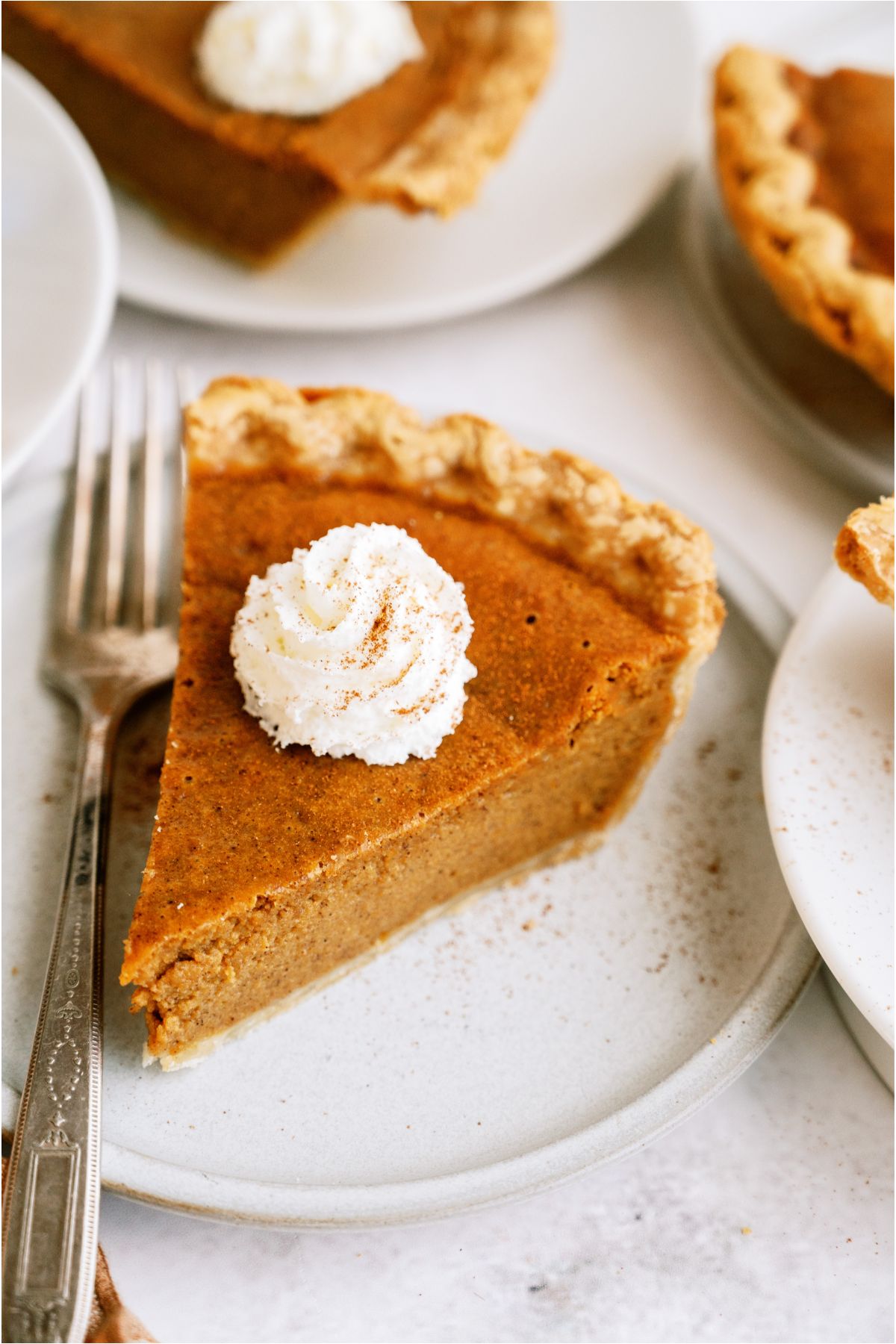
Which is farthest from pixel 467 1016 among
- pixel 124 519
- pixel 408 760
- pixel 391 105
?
pixel 391 105

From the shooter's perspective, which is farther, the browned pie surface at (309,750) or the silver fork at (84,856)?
the browned pie surface at (309,750)

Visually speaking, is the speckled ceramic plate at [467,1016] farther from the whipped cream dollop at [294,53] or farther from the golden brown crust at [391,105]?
the whipped cream dollop at [294,53]

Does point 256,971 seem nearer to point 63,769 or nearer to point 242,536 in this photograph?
point 63,769

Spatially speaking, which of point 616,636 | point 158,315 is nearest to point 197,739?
point 616,636

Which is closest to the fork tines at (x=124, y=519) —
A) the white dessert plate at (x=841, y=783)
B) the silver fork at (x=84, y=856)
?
the silver fork at (x=84, y=856)

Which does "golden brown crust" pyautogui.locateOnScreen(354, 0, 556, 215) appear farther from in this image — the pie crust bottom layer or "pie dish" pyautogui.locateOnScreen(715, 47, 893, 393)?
the pie crust bottom layer

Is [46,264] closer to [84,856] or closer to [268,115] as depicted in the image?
[268,115]
